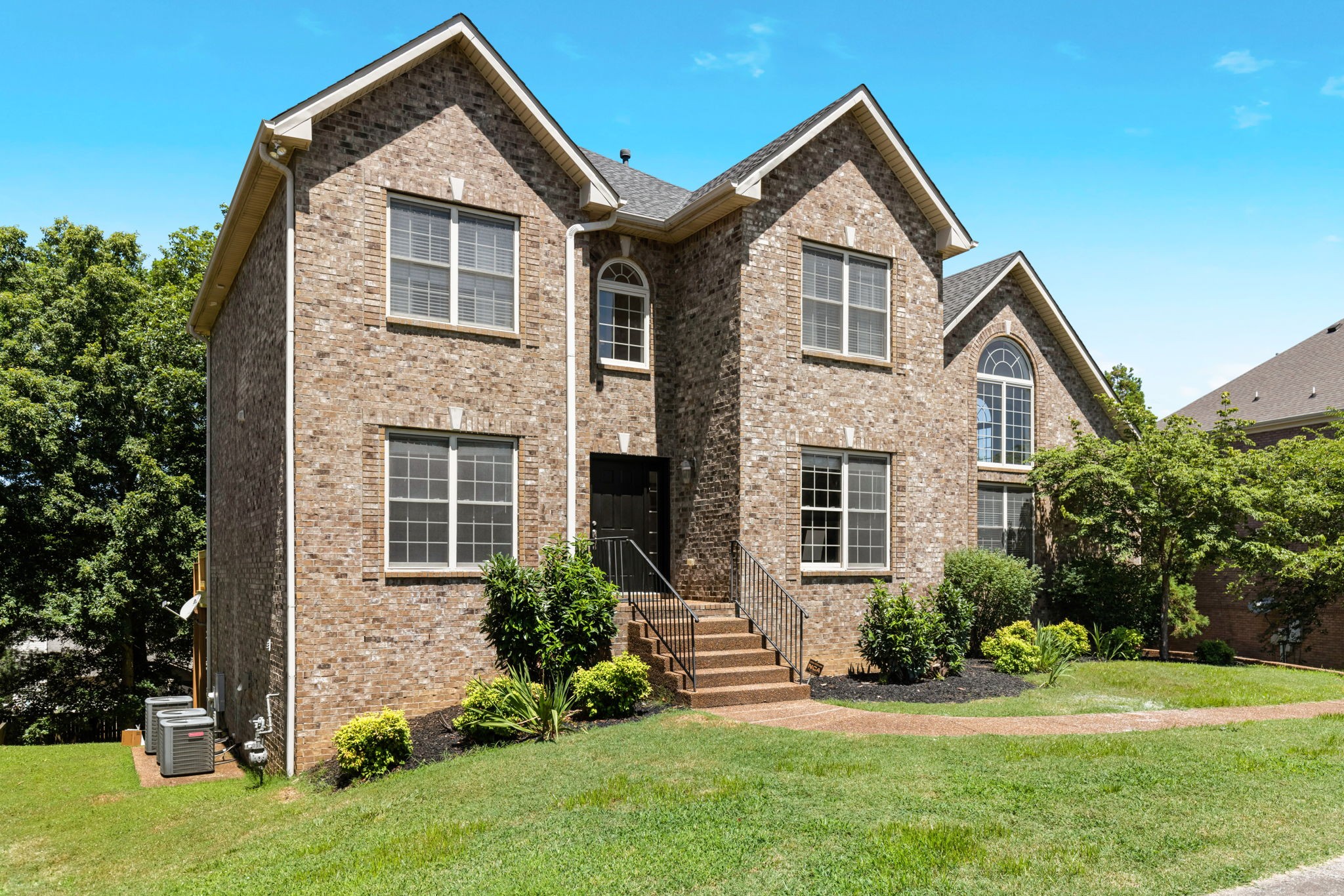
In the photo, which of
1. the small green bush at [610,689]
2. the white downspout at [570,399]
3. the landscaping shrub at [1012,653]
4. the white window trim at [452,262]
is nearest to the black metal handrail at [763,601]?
the white downspout at [570,399]

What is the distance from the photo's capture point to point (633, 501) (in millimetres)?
15023

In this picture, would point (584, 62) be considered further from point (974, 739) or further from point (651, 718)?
point (974, 739)

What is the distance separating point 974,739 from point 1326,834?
334 cm

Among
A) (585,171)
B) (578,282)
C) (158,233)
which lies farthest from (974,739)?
(158,233)

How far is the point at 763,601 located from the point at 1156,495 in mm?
8981

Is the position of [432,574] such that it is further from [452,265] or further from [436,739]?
[452,265]

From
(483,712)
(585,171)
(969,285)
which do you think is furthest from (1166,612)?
(483,712)

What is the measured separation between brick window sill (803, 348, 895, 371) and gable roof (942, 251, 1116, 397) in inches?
142

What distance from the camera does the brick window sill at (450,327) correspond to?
1207cm

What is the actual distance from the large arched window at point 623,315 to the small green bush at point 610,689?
203 inches

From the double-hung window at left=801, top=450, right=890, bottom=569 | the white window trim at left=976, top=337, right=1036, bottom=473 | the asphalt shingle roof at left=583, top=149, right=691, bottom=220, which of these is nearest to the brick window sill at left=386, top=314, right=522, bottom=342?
the asphalt shingle roof at left=583, top=149, right=691, bottom=220

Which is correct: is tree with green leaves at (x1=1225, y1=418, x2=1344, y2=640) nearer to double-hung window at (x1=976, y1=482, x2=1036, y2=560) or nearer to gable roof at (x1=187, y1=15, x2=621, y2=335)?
double-hung window at (x1=976, y1=482, x2=1036, y2=560)

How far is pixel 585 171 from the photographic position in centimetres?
1330

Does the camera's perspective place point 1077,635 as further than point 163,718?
Yes
